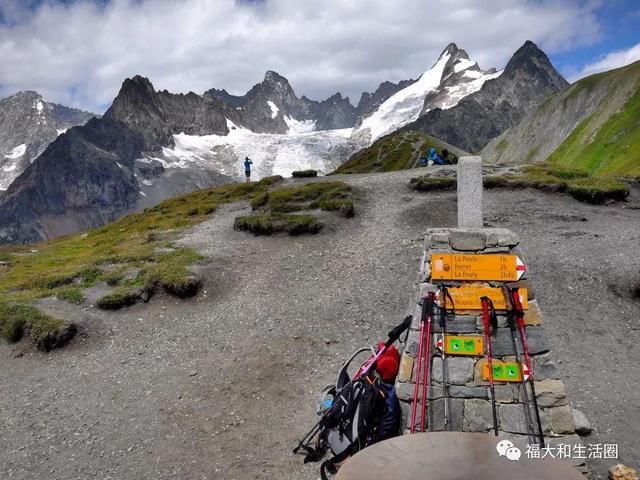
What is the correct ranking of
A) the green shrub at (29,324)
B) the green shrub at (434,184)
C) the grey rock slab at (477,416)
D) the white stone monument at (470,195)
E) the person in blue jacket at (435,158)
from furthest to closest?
the person in blue jacket at (435,158) < the green shrub at (434,184) < the green shrub at (29,324) < the white stone monument at (470,195) < the grey rock slab at (477,416)

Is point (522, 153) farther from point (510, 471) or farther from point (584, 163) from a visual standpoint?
point (510, 471)

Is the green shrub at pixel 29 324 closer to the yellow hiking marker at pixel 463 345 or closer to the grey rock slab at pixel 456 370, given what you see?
the grey rock slab at pixel 456 370

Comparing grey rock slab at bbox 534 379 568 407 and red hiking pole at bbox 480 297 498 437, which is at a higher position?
red hiking pole at bbox 480 297 498 437

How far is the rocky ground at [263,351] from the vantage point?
39.7ft

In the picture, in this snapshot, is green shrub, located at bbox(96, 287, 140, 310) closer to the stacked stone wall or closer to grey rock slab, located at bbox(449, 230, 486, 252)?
the stacked stone wall

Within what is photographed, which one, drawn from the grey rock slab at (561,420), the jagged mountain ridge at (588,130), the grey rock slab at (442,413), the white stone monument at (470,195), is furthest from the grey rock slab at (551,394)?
the jagged mountain ridge at (588,130)

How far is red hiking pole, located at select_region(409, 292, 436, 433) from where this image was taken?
9.06 metres

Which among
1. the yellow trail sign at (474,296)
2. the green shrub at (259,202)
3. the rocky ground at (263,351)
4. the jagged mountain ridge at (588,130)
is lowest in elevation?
the rocky ground at (263,351)

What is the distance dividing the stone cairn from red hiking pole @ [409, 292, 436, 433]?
14 centimetres

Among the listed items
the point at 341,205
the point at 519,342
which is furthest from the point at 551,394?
the point at 341,205

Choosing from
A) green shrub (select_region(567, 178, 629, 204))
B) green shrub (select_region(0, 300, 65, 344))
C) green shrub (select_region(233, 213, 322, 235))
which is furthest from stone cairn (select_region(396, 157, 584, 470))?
green shrub (select_region(567, 178, 629, 204))

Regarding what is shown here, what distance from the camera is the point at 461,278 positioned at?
30.3 ft

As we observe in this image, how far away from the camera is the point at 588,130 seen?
3684 inches

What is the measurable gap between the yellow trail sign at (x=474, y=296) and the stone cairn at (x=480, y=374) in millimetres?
86
